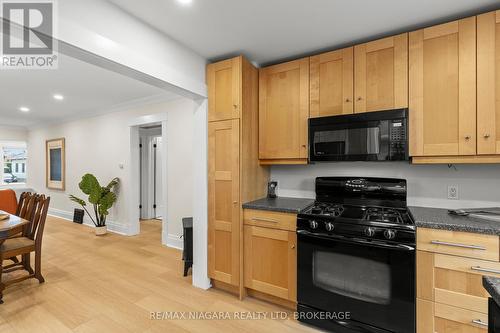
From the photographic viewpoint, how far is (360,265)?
5.90ft

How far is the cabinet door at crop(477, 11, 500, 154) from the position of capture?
1690 millimetres

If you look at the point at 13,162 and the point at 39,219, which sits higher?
the point at 13,162

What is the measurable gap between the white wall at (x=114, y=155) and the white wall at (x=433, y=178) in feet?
6.90

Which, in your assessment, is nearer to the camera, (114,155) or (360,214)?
(360,214)

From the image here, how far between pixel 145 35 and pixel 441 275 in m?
2.80

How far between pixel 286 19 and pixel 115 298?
307cm

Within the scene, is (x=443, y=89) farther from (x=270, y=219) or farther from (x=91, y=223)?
(x=91, y=223)

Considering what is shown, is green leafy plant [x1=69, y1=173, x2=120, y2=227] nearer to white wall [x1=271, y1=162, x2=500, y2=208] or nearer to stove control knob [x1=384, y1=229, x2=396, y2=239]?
white wall [x1=271, y1=162, x2=500, y2=208]

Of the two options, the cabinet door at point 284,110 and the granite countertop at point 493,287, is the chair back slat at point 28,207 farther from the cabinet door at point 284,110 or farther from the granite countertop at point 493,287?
the granite countertop at point 493,287

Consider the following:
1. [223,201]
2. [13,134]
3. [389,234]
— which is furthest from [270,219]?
[13,134]

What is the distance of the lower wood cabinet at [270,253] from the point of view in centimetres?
212

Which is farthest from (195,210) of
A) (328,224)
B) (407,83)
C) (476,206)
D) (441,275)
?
(476,206)

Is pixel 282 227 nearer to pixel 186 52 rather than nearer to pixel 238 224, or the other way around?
pixel 238 224

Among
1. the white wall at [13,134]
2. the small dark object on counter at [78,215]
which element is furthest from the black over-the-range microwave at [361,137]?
the white wall at [13,134]
